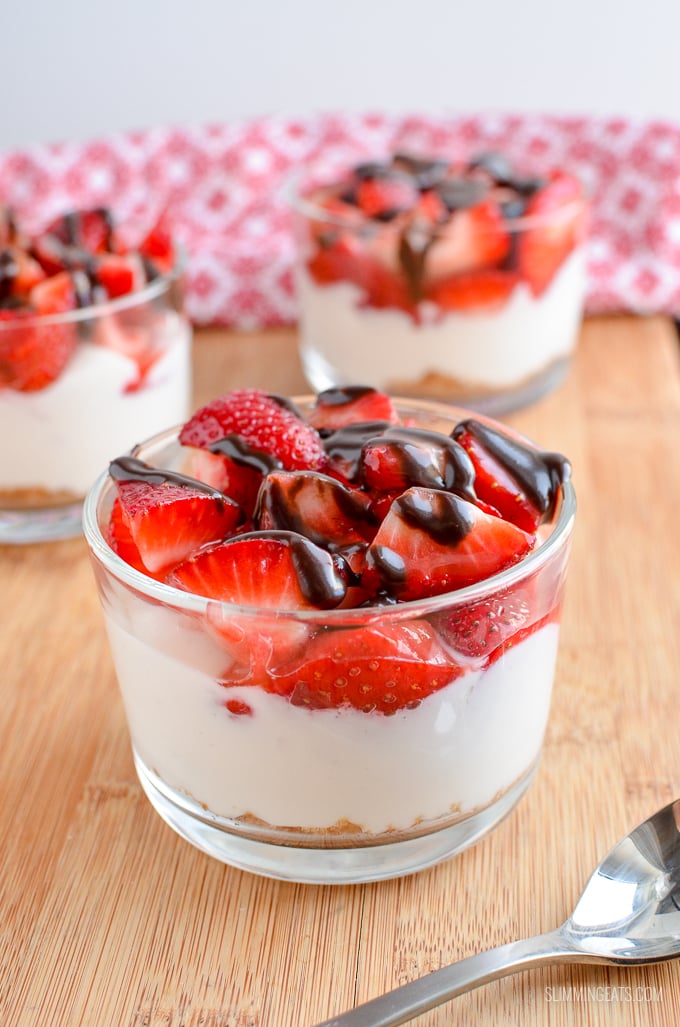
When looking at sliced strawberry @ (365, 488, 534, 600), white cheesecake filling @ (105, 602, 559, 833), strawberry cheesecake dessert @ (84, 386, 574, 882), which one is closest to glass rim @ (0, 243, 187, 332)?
strawberry cheesecake dessert @ (84, 386, 574, 882)

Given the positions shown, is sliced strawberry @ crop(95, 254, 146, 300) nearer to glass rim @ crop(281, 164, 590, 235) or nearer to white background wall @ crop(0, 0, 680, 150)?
glass rim @ crop(281, 164, 590, 235)

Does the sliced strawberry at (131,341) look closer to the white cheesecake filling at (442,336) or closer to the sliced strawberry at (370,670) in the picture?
the white cheesecake filling at (442,336)

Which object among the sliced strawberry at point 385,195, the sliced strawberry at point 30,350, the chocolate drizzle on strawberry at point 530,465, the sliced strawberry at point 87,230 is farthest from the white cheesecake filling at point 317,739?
the sliced strawberry at point 385,195

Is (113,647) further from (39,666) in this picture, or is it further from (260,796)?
(39,666)

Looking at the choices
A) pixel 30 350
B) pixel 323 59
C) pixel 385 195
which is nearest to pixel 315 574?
pixel 30 350

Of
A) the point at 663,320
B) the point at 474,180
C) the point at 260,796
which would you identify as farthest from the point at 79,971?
the point at 663,320

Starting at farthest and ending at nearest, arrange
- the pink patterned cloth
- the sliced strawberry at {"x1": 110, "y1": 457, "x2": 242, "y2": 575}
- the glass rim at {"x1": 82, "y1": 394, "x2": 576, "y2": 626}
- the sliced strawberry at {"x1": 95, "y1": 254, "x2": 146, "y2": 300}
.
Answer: the pink patterned cloth → the sliced strawberry at {"x1": 95, "y1": 254, "x2": 146, "y2": 300} → the sliced strawberry at {"x1": 110, "y1": 457, "x2": 242, "y2": 575} → the glass rim at {"x1": 82, "y1": 394, "x2": 576, "y2": 626}
